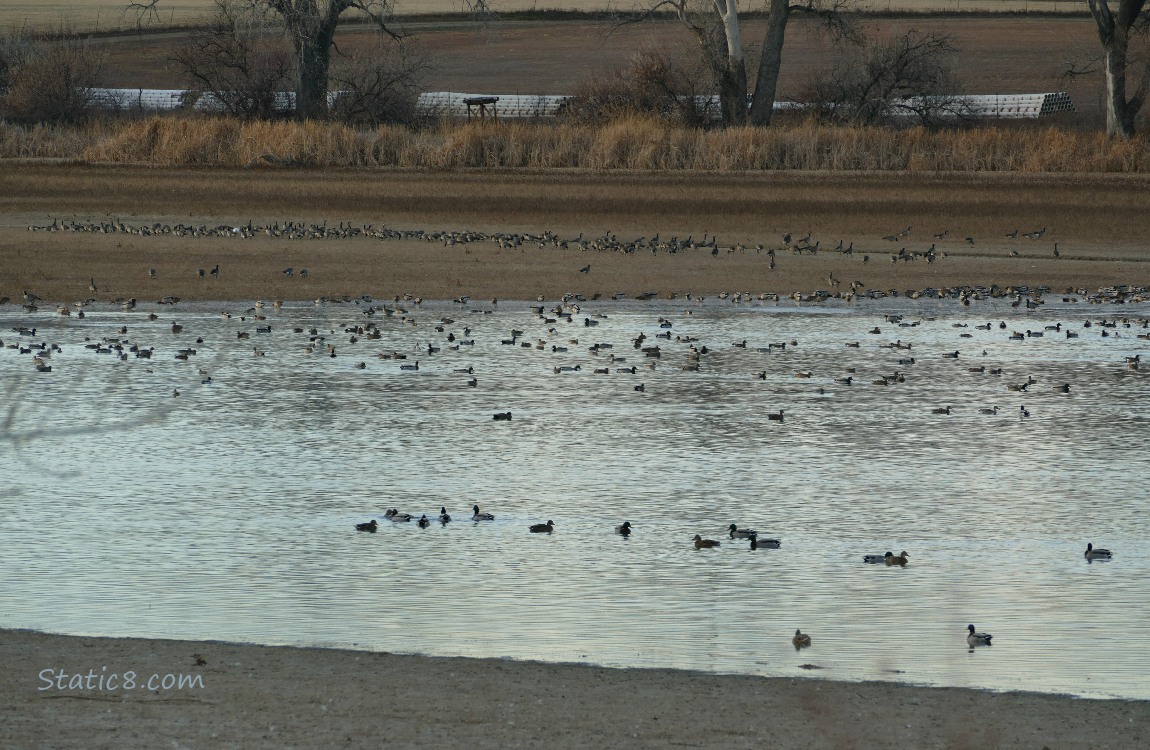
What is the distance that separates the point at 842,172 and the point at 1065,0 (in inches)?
2748

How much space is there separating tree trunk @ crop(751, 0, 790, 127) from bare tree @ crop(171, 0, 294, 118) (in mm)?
10520

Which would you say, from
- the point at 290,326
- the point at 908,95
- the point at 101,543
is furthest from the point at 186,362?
the point at 908,95

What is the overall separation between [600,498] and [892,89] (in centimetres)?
3359

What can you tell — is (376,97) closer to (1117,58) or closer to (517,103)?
(517,103)

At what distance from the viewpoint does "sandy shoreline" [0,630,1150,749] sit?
5.19 meters

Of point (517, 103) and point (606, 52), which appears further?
point (606, 52)

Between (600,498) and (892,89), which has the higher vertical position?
(892,89)

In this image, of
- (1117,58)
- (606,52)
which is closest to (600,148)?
(1117,58)

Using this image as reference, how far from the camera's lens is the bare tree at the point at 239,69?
3862 centimetres

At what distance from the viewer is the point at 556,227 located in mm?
24328

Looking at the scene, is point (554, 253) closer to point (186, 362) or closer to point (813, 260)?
point (813, 260)

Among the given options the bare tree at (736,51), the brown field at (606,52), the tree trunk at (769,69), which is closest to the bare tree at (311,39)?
the bare tree at (736,51)

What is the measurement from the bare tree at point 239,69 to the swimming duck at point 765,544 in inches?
1244

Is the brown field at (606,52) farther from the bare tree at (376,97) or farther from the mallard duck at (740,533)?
the mallard duck at (740,533)
